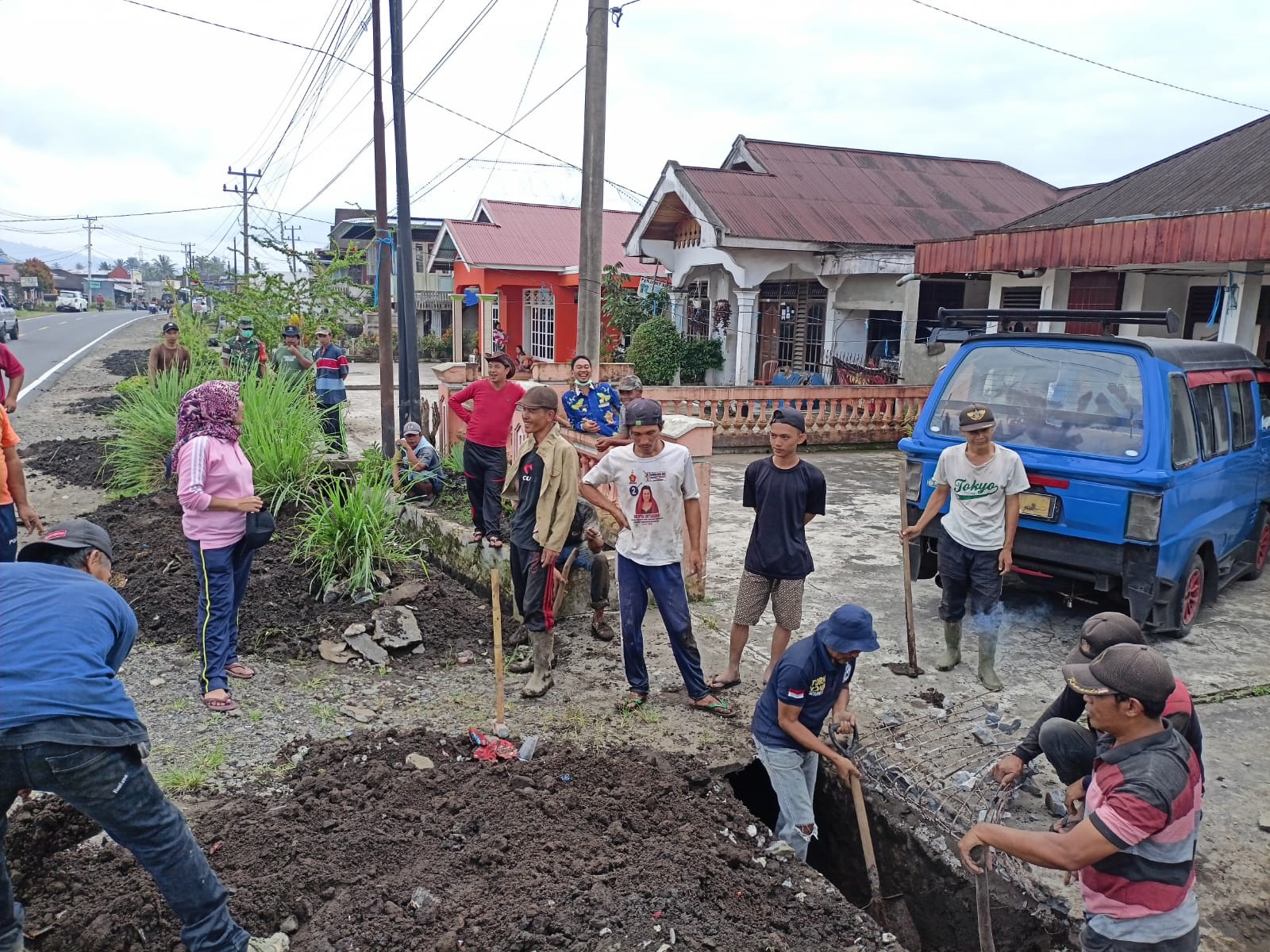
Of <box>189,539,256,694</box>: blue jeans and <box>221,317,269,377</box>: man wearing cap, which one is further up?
<box>221,317,269,377</box>: man wearing cap

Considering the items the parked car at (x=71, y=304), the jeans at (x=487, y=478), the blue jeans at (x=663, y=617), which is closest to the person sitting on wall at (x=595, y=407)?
the jeans at (x=487, y=478)

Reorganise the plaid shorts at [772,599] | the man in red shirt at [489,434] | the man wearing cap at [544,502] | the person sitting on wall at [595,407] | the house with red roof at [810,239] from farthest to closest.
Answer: the house with red roof at [810,239] < the person sitting on wall at [595,407] < the man in red shirt at [489,434] < the man wearing cap at [544,502] < the plaid shorts at [772,599]

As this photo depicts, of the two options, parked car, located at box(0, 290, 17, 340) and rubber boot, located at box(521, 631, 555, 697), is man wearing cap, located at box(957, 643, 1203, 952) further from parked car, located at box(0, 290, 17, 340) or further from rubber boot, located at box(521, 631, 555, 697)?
parked car, located at box(0, 290, 17, 340)

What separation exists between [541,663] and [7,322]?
32.9 m

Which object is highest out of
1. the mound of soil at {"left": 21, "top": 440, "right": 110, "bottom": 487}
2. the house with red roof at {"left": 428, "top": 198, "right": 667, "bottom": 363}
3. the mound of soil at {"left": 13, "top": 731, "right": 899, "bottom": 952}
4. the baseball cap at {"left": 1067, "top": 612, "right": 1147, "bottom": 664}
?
the house with red roof at {"left": 428, "top": 198, "right": 667, "bottom": 363}

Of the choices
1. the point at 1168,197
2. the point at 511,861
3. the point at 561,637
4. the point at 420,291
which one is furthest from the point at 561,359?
the point at 511,861

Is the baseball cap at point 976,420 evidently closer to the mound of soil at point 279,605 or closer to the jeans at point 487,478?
the mound of soil at point 279,605

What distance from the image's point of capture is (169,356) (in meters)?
11.1

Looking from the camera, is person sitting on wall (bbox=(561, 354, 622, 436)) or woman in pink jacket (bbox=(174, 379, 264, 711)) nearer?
woman in pink jacket (bbox=(174, 379, 264, 711))

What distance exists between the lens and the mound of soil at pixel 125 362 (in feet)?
70.5

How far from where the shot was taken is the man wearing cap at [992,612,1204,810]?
3109 mm

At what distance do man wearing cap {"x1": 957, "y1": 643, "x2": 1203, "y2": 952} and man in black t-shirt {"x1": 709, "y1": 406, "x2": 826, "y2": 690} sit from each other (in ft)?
7.67

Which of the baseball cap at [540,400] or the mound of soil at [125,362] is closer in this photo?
the baseball cap at [540,400]

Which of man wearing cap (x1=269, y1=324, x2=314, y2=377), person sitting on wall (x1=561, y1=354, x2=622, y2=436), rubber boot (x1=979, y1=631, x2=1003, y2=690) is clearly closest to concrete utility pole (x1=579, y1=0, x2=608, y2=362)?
person sitting on wall (x1=561, y1=354, x2=622, y2=436)
